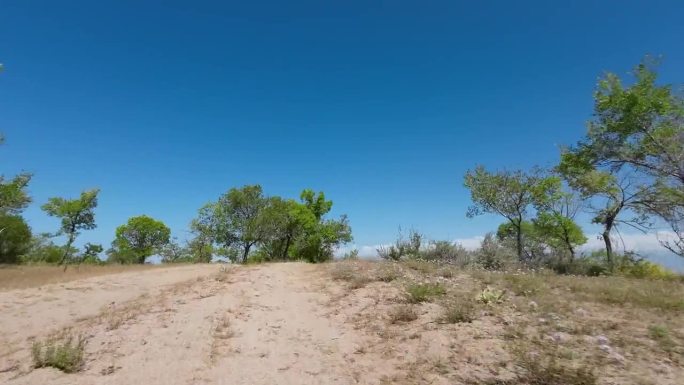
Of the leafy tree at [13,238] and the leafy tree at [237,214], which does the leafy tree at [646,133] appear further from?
the leafy tree at [13,238]

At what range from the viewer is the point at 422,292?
29.0ft

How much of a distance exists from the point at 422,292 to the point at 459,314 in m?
1.70

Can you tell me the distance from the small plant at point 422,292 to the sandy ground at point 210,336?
1593mm

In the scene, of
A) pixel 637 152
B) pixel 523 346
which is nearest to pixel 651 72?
pixel 637 152

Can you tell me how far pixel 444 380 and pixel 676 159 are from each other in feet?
47.7

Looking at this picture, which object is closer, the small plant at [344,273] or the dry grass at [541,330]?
the dry grass at [541,330]

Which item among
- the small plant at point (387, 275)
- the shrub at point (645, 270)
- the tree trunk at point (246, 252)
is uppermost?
the tree trunk at point (246, 252)

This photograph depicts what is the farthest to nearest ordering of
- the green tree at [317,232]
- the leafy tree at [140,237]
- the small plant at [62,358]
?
the leafy tree at [140,237], the green tree at [317,232], the small plant at [62,358]

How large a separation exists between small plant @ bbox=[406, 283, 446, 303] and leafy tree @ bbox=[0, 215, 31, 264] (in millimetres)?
50739

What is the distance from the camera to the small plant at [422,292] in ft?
28.7

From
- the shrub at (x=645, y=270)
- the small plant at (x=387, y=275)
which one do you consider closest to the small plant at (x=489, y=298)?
the small plant at (x=387, y=275)

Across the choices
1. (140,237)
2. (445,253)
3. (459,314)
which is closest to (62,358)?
(459,314)

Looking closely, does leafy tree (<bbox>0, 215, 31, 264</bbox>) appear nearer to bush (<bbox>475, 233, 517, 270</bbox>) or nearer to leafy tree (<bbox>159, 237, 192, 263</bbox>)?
leafy tree (<bbox>159, 237, 192, 263</bbox>)

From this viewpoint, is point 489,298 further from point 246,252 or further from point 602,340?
point 246,252
